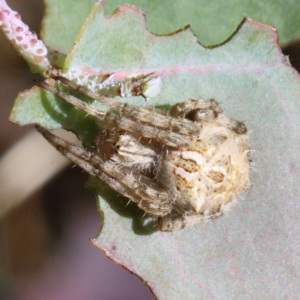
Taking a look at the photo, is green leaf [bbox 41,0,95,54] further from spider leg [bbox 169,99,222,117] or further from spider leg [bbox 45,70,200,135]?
spider leg [bbox 169,99,222,117]

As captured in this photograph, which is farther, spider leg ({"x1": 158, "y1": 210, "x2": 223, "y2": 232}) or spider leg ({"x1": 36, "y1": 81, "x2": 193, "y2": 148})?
spider leg ({"x1": 158, "y1": 210, "x2": 223, "y2": 232})

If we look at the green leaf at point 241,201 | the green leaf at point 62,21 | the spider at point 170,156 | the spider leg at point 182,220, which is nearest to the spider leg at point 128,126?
the spider at point 170,156

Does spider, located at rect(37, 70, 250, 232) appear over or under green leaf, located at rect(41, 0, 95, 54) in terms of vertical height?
Answer: under

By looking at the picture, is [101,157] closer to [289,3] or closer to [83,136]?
[83,136]

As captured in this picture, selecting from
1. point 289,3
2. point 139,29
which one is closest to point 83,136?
point 139,29

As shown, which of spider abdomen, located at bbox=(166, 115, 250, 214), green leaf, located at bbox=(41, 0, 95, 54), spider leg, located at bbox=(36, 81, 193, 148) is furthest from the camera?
green leaf, located at bbox=(41, 0, 95, 54)

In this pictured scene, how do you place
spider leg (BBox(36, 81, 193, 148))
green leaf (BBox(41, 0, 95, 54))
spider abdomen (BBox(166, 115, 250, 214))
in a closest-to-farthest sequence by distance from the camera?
spider leg (BBox(36, 81, 193, 148))
spider abdomen (BBox(166, 115, 250, 214))
green leaf (BBox(41, 0, 95, 54))

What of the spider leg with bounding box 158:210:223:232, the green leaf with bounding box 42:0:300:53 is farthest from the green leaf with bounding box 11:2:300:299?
the green leaf with bounding box 42:0:300:53

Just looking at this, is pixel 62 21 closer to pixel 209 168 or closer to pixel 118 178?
pixel 118 178
